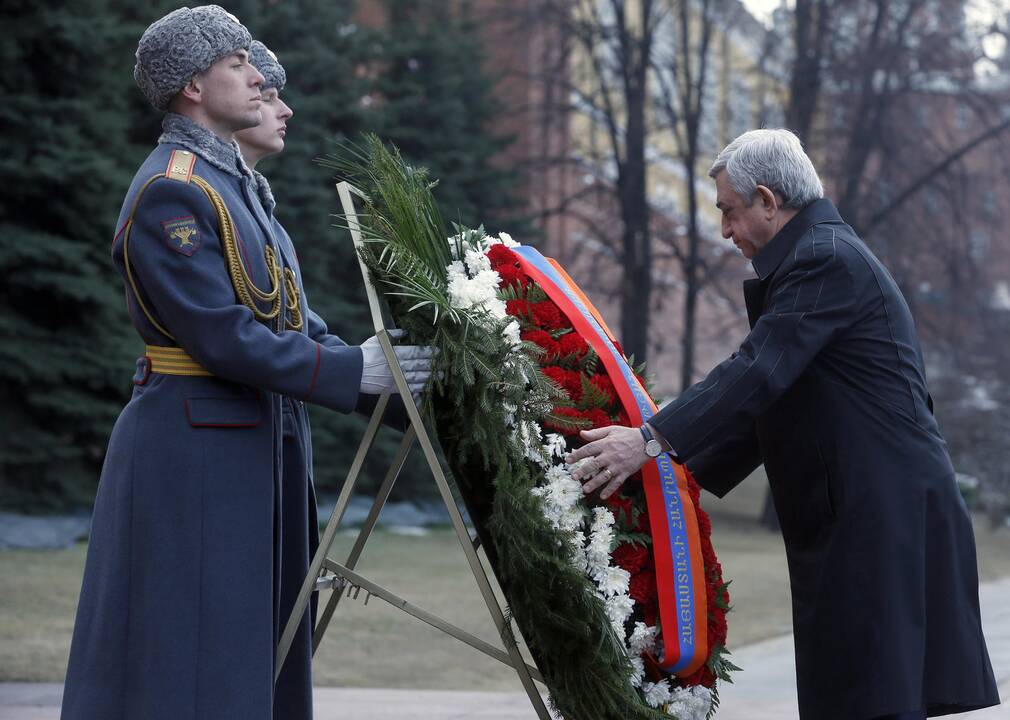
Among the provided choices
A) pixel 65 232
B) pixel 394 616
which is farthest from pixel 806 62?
pixel 394 616

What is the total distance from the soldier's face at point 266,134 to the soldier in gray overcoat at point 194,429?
38cm

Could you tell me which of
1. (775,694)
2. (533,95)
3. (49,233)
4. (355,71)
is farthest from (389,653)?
(533,95)

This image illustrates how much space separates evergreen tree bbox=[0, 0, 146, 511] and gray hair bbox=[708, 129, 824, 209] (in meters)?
10.3

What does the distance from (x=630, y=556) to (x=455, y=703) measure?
2.85m

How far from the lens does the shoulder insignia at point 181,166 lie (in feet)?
11.2

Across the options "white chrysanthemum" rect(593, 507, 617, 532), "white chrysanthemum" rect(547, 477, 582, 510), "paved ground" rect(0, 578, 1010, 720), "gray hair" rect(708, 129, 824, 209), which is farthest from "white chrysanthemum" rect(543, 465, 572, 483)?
"paved ground" rect(0, 578, 1010, 720)

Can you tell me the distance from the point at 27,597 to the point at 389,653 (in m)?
2.86

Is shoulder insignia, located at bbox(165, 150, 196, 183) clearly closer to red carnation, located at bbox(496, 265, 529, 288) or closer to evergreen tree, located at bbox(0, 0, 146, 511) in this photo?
red carnation, located at bbox(496, 265, 529, 288)

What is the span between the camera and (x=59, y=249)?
12922mm

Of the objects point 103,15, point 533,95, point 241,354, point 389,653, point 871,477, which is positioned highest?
point 533,95

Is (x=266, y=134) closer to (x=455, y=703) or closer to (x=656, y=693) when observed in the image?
(x=656, y=693)

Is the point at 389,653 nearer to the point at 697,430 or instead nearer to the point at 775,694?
the point at 775,694

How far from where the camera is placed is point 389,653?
792 cm

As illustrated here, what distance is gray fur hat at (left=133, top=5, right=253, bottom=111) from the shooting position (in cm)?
347
